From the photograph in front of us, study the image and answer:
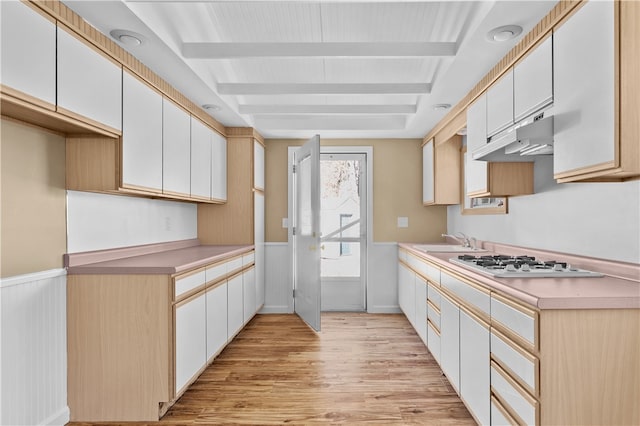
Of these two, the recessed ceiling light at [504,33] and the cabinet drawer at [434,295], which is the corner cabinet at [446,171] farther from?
the recessed ceiling light at [504,33]

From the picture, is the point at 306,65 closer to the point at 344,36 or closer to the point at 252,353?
the point at 344,36

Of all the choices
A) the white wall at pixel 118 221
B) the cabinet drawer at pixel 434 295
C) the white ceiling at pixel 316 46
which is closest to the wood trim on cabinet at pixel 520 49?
the white ceiling at pixel 316 46

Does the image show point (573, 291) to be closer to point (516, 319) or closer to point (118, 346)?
point (516, 319)

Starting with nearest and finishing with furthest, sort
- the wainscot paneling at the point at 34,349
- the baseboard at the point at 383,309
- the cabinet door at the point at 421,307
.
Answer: the wainscot paneling at the point at 34,349, the cabinet door at the point at 421,307, the baseboard at the point at 383,309

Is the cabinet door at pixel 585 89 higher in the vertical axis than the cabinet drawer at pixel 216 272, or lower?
higher

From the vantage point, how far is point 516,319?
1.63 meters

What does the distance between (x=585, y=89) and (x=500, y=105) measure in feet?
2.83

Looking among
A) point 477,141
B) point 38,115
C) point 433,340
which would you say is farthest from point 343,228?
point 38,115

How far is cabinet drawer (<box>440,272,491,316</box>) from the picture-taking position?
76.9 inches

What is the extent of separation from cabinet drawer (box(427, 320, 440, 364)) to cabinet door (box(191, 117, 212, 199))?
7.72ft

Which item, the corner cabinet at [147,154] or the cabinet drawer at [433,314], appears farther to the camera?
the cabinet drawer at [433,314]

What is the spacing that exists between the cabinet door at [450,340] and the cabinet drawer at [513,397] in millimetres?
543

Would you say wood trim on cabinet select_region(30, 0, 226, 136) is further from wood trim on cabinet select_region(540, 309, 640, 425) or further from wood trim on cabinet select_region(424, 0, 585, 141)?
wood trim on cabinet select_region(540, 309, 640, 425)

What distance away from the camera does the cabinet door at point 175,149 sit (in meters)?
2.88
